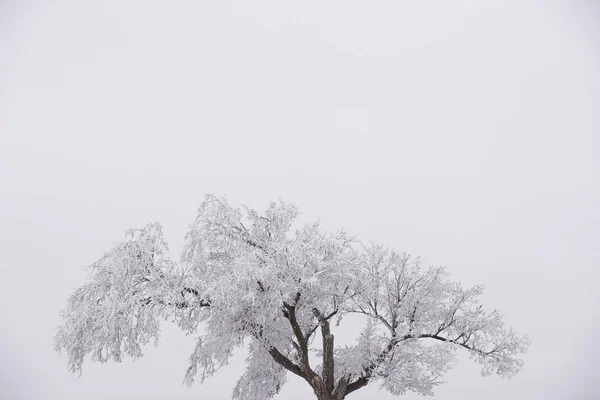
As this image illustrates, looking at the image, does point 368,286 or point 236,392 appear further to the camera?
point 236,392

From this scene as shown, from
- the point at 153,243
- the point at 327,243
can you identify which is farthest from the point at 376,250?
the point at 153,243

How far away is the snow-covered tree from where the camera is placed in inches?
668

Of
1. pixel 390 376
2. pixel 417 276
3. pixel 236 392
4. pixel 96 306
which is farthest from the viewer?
pixel 236 392

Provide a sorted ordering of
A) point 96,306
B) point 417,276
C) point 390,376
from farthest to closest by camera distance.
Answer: point 417,276 < point 390,376 < point 96,306

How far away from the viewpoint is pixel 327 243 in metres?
18.0

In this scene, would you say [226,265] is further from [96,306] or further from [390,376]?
[390,376]

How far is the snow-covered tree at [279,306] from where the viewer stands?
16969 millimetres

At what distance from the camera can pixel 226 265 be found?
17.7 metres

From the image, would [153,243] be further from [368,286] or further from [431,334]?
[431,334]

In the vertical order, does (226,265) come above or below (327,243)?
below

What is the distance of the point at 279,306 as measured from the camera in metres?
16.9

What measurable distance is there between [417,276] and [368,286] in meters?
1.98

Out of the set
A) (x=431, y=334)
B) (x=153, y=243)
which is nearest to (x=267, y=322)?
(x=153, y=243)

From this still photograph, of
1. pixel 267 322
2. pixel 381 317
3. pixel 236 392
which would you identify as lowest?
pixel 236 392
